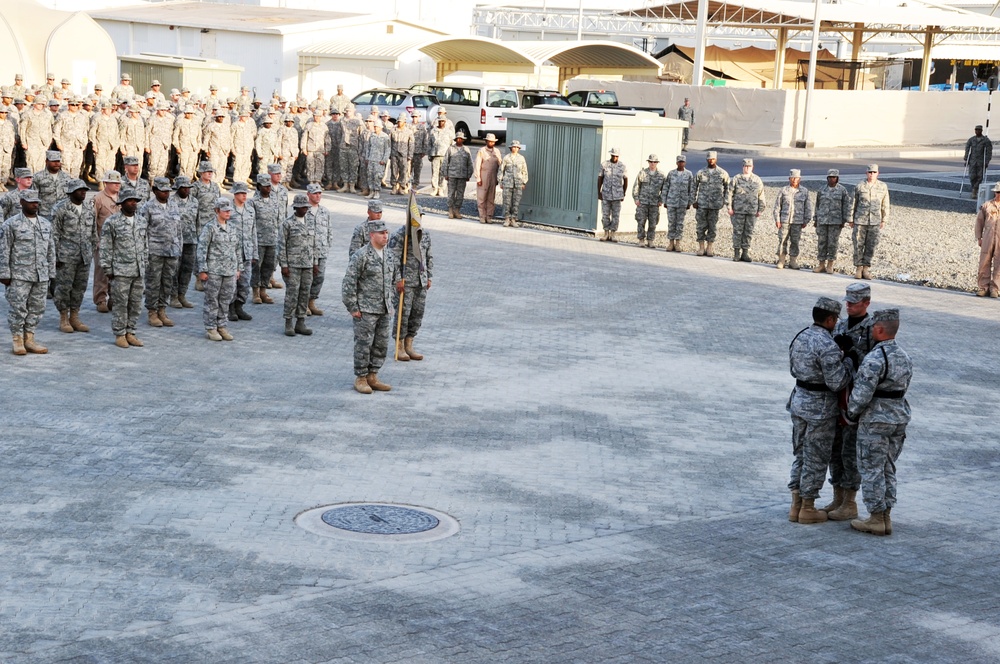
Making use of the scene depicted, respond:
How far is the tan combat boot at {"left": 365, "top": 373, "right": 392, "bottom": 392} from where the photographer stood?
13.1 metres

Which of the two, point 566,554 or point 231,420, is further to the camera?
point 231,420

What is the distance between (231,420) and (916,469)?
5.95 m

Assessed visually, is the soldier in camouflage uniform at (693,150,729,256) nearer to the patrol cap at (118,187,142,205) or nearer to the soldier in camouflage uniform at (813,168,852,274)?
the soldier in camouflage uniform at (813,168,852,274)

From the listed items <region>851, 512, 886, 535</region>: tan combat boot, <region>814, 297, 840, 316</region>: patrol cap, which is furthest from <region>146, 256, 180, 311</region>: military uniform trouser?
<region>851, 512, 886, 535</region>: tan combat boot

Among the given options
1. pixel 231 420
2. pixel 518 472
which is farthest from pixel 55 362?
pixel 518 472

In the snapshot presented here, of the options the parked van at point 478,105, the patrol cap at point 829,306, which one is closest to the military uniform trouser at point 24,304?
the patrol cap at point 829,306

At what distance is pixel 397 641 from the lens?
7.24m

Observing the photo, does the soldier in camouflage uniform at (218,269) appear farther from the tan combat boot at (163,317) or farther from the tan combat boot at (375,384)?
the tan combat boot at (375,384)

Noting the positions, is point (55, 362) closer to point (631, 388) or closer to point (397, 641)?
point (631, 388)

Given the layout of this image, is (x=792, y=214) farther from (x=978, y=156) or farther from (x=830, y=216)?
(x=978, y=156)

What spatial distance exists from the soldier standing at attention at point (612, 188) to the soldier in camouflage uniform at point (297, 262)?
8.92 meters

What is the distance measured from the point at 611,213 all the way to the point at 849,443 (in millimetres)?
14616

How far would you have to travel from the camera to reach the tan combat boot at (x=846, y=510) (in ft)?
32.5

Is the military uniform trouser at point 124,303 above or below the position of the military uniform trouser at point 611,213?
below
